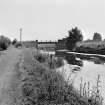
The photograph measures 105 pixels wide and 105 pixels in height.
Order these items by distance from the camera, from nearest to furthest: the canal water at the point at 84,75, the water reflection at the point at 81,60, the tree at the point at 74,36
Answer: the canal water at the point at 84,75 → the water reflection at the point at 81,60 → the tree at the point at 74,36

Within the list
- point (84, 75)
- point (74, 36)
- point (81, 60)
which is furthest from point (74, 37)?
point (84, 75)

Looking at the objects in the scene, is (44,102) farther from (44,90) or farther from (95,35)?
(95,35)

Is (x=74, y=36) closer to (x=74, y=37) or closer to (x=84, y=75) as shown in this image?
(x=74, y=37)

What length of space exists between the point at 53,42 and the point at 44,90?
54634 millimetres

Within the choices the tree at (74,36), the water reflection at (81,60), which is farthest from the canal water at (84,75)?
the tree at (74,36)

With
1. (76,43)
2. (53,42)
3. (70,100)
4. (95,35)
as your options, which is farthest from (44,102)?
(95,35)

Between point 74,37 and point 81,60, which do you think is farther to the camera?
point 74,37

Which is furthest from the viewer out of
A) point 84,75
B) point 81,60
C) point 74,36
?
point 74,36

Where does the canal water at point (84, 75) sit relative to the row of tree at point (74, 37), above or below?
below

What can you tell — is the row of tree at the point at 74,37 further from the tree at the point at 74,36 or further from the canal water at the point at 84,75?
the canal water at the point at 84,75

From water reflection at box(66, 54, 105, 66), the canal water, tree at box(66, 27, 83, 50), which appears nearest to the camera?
the canal water

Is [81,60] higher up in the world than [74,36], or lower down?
lower down

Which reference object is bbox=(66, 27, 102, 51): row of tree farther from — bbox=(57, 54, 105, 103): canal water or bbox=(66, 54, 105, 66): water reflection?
bbox=(57, 54, 105, 103): canal water

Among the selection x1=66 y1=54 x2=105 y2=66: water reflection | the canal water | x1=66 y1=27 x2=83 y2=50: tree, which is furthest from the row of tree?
the canal water
